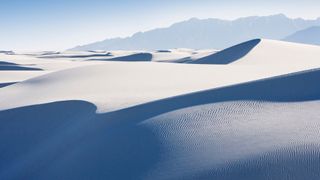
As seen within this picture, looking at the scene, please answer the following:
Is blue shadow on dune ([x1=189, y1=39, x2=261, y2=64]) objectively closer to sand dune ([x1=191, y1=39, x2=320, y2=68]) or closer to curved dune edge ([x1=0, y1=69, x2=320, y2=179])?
sand dune ([x1=191, y1=39, x2=320, y2=68])

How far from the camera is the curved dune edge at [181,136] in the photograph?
5980mm

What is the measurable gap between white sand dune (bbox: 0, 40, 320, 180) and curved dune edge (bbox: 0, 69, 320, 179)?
0.06 ft

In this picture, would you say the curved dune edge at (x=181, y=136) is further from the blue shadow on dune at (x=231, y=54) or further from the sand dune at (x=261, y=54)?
the blue shadow on dune at (x=231, y=54)

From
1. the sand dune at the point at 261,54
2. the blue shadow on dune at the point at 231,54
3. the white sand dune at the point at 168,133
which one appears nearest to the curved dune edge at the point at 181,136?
the white sand dune at the point at 168,133

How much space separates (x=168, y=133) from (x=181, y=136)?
0.38 m

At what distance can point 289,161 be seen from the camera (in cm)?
566

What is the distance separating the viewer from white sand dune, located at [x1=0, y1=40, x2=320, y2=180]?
599 cm

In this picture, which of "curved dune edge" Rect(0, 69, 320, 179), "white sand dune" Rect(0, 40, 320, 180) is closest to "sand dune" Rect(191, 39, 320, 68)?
"white sand dune" Rect(0, 40, 320, 180)

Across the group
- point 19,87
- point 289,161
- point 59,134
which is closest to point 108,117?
point 59,134

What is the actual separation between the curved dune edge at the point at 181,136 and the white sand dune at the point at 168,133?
0.02 m

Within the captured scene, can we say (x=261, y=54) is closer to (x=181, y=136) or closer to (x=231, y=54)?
(x=231, y=54)

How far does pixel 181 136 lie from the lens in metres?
7.58

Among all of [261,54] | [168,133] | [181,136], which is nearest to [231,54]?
[261,54]

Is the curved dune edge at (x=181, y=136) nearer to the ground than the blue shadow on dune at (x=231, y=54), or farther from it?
farther from it
